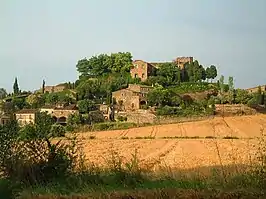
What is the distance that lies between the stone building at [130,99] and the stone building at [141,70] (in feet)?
52.1

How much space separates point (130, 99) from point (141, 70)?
21.0 metres

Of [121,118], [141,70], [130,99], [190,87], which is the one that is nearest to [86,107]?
[121,118]

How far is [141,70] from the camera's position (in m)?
108

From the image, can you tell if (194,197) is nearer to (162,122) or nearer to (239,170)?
(239,170)

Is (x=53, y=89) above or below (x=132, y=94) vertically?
above

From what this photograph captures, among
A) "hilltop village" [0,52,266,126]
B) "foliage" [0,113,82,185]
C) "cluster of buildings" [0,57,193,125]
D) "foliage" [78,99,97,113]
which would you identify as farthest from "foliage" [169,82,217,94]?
"foliage" [0,113,82,185]

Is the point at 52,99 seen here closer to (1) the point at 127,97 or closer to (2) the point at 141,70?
(1) the point at 127,97

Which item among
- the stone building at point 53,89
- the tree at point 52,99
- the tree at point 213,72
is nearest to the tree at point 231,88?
the tree at point 213,72

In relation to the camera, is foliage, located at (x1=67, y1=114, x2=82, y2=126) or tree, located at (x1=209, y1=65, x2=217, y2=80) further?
tree, located at (x1=209, y1=65, x2=217, y2=80)

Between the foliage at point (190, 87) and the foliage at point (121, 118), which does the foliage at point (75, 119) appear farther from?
the foliage at point (190, 87)

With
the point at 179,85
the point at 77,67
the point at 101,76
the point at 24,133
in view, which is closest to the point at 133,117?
the point at 179,85

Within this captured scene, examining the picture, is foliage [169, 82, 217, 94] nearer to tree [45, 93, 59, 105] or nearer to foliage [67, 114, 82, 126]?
tree [45, 93, 59, 105]

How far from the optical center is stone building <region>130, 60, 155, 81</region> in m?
108

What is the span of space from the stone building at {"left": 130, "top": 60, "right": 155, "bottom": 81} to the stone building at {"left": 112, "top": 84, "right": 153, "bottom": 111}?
15893 mm
